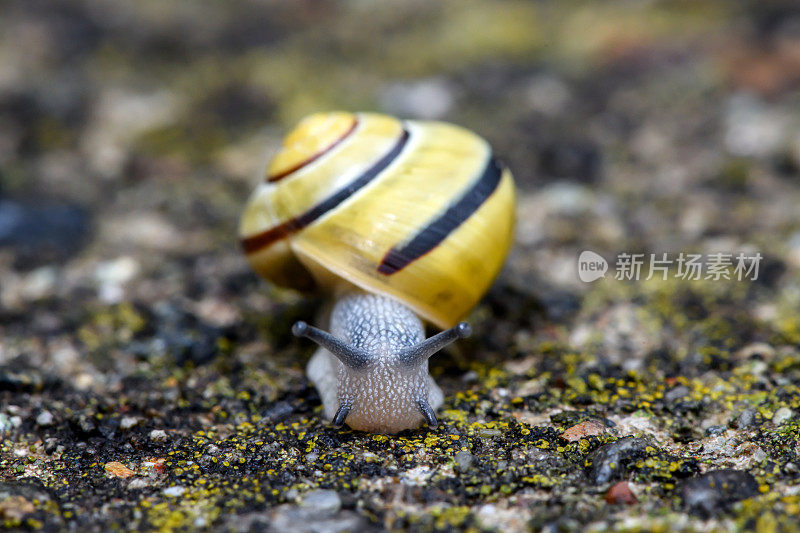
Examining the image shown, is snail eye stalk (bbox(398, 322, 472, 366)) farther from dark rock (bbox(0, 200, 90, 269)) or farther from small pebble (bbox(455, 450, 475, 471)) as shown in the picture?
dark rock (bbox(0, 200, 90, 269))

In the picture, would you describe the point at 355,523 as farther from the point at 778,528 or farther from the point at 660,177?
the point at 660,177

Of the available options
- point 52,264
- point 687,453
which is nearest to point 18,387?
point 52,264

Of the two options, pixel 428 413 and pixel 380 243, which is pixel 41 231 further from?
pixel 428 413

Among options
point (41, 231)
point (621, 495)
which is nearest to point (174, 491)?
point (621, 495)

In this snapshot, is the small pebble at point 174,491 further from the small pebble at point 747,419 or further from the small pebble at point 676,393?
the small pebble at point 747,419

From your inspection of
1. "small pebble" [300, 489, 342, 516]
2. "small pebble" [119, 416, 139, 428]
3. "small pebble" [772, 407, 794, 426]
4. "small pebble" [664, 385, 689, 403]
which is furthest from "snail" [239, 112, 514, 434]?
"small pebble" [772, 407, 794, 426]

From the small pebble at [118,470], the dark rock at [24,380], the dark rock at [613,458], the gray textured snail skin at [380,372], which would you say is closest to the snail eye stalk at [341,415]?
the gray textured snail skin at [380,372]
